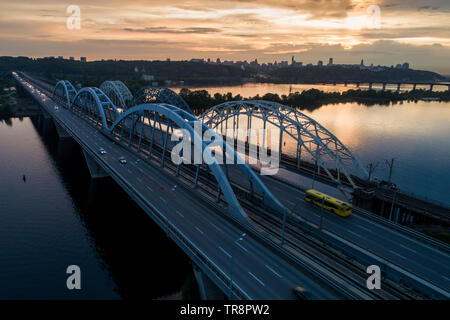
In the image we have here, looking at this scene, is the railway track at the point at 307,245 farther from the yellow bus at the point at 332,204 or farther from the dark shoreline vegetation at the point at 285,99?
the dark shoreline vegetation at the point at 285,99

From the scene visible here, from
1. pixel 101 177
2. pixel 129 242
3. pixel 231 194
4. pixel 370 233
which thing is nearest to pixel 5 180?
pixel 101 177

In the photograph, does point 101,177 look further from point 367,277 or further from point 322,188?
point 367,277

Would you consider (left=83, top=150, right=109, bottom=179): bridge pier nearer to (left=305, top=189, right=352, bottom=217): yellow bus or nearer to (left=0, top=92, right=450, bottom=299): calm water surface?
(left=0, top=92, right=450, bottom=299): calm water surface

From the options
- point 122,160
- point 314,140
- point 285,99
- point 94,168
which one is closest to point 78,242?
point 122,160

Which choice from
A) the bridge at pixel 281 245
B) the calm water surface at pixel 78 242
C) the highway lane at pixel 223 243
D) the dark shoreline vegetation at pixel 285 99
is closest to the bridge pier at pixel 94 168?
the calm water surface at pixel 78 242

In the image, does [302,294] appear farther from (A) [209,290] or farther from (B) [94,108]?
(B) [94,108]
